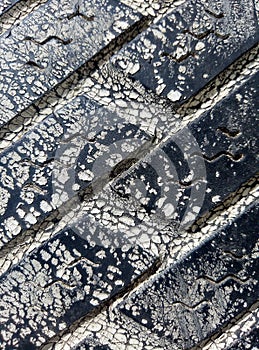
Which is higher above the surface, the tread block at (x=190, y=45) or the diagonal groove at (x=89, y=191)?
the tread block at (x=190, y=45)

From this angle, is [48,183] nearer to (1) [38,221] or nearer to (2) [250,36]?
(1) [38,221]

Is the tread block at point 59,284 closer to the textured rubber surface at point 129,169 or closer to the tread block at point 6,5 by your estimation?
the textured rubber surface at point 129,169

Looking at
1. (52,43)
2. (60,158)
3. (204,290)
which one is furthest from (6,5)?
(204,290)

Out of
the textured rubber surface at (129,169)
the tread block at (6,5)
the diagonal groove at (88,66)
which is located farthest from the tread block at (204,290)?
the tread block at (6,5)

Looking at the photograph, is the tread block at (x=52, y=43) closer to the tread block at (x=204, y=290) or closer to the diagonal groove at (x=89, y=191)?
the diagonal groove at (x=89, y=191)

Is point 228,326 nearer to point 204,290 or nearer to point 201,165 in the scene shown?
point 204,290

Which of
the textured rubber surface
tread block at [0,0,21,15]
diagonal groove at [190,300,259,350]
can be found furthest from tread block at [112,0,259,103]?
diagonal groove at [190,300,259,350]

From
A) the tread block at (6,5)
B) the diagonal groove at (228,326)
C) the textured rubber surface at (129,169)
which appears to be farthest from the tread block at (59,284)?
the tread block at (6,5)

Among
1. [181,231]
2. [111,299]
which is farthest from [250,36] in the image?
[111,299]

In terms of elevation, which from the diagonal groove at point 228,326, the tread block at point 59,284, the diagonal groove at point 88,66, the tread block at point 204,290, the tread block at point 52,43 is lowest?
the diagonal groove at point 228,326
